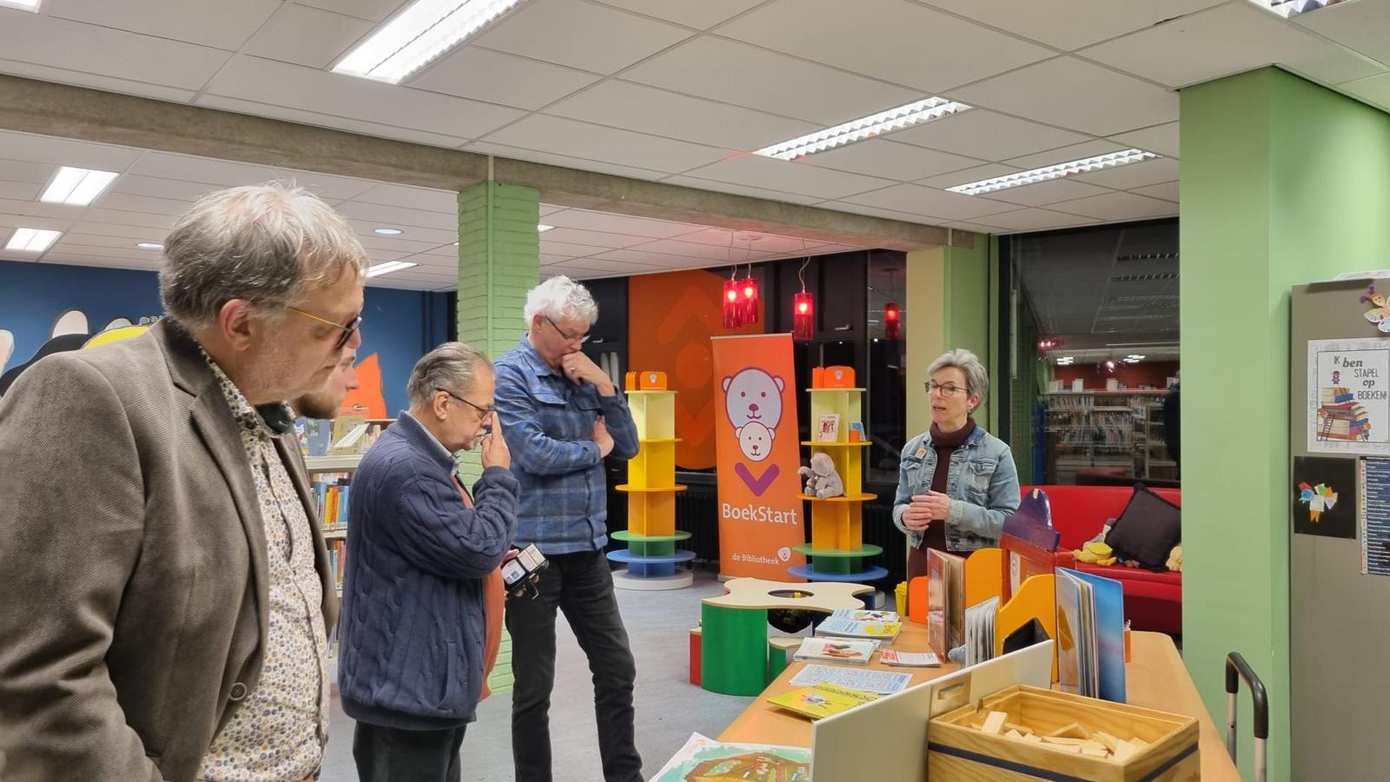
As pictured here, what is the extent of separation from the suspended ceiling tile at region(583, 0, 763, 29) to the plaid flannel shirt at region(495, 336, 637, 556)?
1272mm

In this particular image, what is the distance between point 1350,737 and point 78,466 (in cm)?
464

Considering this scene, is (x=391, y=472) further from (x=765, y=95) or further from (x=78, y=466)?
(x=765, y=95)

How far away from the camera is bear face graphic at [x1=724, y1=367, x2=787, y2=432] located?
28.0ft

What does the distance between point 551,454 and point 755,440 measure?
5737mm

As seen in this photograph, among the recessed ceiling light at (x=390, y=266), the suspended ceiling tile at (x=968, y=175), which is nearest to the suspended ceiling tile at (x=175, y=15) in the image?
the suspended ceiling tile at (x=968, y=175)

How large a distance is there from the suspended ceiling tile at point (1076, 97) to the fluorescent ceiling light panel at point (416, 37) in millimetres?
2195

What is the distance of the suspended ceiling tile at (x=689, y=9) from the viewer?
339 centimetres

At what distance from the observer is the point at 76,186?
6418 mm

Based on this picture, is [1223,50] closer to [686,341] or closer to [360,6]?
[360,6]

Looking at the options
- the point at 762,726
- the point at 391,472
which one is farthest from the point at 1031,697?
the point at 391,472

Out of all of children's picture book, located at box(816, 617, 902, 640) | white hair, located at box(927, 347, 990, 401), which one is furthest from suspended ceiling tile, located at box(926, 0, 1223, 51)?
children's picture book, located at box(816, 617, 902, 640)

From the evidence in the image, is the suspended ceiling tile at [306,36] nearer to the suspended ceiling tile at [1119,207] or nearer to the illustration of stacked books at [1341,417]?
the illustration of stacked books at [1341,417]

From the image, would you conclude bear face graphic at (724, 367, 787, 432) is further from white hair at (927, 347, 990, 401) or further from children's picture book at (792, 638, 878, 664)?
children's picture book at (792, 638, 878, 664)

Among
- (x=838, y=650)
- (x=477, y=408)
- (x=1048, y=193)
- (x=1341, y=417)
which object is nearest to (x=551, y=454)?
(x=477, y=408)
